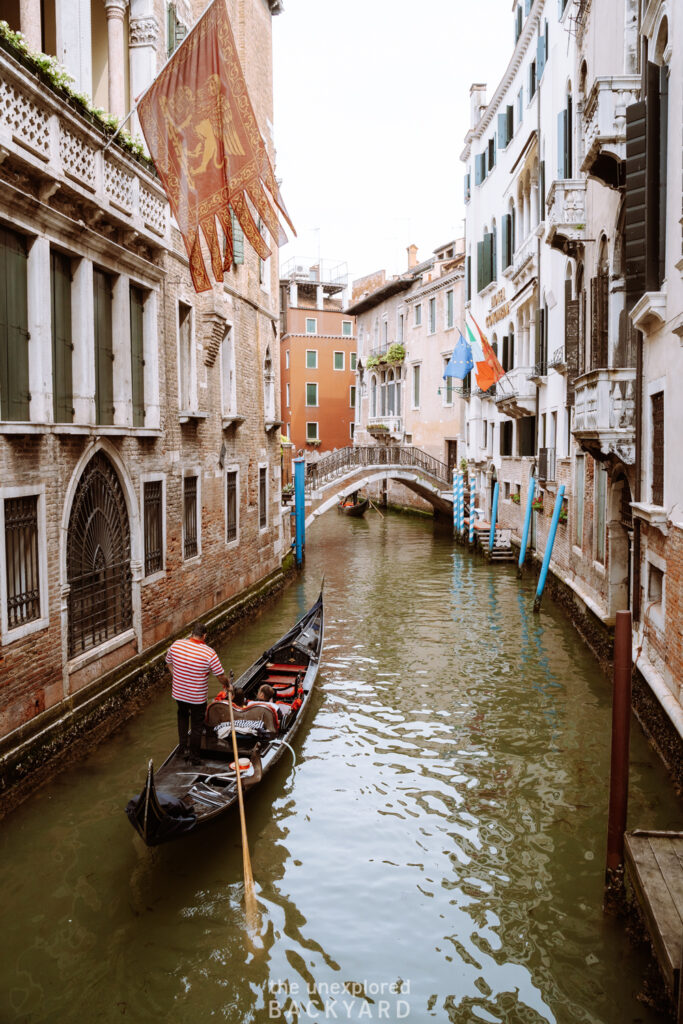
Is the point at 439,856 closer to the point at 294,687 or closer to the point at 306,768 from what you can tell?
the point at 306,768

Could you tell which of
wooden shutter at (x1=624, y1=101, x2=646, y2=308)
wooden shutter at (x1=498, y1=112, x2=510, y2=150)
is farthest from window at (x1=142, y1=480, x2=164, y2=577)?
wooden shutter at (x1=498, y1=112, x2=510, y2=150)

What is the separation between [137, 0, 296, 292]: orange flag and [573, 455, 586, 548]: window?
268 inches

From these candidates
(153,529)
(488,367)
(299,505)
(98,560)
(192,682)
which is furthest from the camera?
(299,505)

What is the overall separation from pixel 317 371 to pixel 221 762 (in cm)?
3454

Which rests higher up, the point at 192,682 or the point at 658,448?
the point at 658,448

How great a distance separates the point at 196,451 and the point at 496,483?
41.4 feet

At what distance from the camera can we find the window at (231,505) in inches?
524

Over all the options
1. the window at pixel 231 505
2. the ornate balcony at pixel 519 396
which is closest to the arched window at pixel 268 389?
the window at pixel 231 505

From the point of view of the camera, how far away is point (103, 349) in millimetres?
8945

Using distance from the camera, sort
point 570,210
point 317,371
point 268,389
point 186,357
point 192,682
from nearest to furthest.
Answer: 1. point 192,682
2. point 186,357
3. point 570,210
4. point 268,389
5. point 317,371

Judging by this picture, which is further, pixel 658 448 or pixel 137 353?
pixel 137 353

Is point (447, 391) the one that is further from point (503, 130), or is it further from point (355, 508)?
point (503, 130)

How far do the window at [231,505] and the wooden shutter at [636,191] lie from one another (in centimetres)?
718

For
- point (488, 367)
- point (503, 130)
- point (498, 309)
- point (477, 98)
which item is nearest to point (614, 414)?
point (488, 367)
